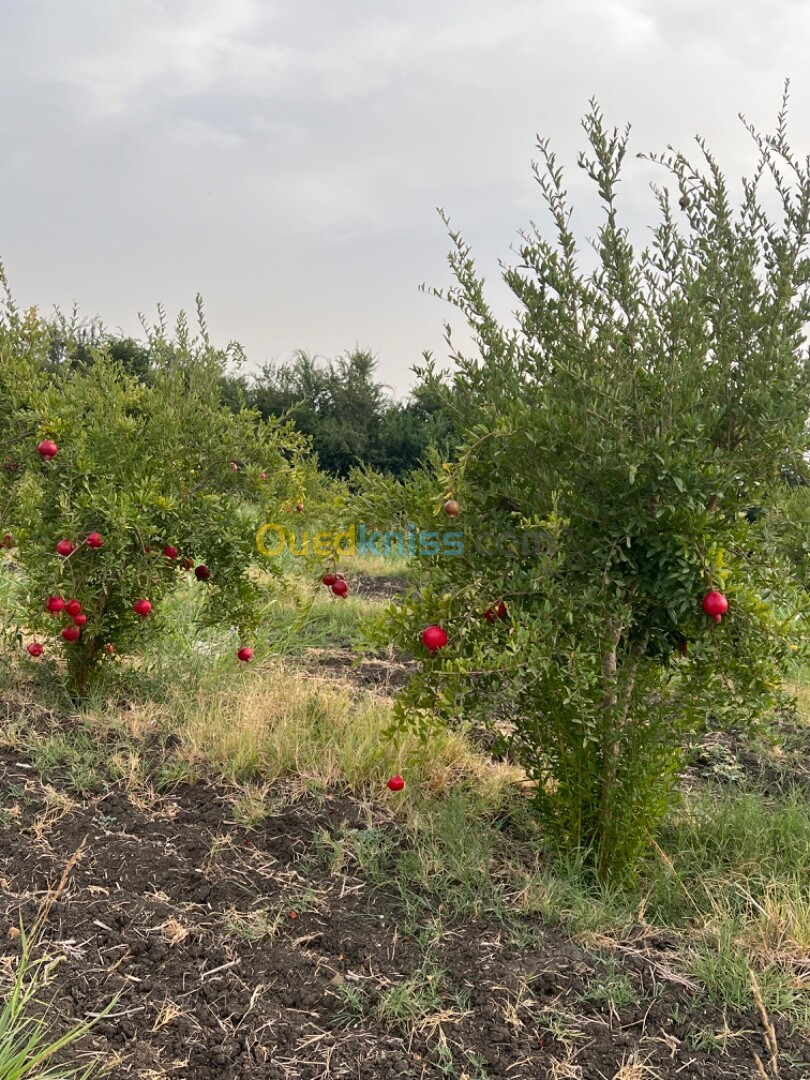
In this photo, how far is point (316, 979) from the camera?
2344 mm

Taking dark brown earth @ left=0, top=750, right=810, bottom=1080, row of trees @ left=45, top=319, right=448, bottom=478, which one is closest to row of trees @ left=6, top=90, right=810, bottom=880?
dark brown earth @ left=0, top=750, right=810, bottom=1080

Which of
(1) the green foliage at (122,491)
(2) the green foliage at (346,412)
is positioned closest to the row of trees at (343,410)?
(2) the green foliage at (346,412)

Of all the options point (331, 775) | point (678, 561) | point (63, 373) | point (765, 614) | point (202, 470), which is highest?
point (63, 373)

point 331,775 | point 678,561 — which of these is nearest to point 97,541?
point 331,775

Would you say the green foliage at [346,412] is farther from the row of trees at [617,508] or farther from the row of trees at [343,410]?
the row of trees at [617,508]

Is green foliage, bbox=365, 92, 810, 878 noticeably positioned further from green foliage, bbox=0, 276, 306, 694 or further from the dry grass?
green foliage, bbox=0, 276, 306, 694

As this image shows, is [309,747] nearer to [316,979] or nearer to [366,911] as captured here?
[366,911]

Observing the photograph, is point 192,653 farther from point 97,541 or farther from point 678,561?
point 678,561

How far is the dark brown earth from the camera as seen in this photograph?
2.05 m

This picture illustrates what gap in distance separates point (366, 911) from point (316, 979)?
1.17 feet

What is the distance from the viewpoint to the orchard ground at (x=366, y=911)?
2105 millimetres

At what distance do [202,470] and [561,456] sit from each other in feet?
8.52

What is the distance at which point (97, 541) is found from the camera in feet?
12.5

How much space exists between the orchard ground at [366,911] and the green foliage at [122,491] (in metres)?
0.56
